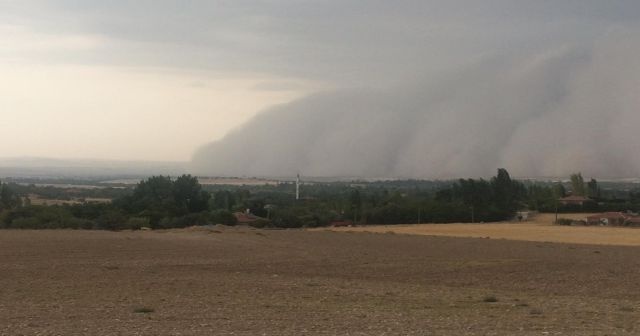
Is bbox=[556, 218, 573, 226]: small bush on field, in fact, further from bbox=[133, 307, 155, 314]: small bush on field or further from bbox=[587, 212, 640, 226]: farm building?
bbox=[133, 307, 155, 314]: small bush on field

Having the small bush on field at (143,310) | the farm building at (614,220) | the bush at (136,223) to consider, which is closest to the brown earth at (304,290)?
the small bush on field at (143,310)

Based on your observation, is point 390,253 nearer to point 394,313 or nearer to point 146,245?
point 146,245

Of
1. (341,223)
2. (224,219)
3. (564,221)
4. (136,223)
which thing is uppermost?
(224,219)

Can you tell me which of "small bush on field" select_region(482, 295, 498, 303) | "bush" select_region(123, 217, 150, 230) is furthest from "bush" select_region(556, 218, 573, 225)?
"small bush on field" select_region(482, 295, 498, 303)

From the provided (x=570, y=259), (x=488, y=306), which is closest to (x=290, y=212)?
(x=570, y=259)

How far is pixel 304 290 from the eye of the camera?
26641mm

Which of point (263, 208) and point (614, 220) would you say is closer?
point (614, 220)

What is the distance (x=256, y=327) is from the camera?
17.0 metres

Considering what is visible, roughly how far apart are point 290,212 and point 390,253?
Result: 63947 millimetres

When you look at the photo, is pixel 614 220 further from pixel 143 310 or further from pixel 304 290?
pixel 143 310

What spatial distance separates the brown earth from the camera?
17.4 m

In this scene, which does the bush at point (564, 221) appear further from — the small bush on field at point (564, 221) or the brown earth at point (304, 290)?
the brown earth at point (304, 290)

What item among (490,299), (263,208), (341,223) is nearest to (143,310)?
(490,299)

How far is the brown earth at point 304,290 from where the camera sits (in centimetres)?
1744
